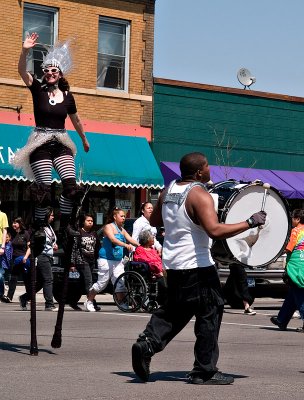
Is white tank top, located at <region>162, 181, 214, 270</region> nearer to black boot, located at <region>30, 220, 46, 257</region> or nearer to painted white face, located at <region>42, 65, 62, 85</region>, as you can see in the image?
black boot, located at <region>30, 220, 46, 257</region>

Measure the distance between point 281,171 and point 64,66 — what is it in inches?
909

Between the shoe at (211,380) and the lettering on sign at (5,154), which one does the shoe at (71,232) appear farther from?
the lettering on sign at (5,154)

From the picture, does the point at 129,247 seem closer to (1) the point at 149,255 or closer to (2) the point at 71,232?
(1) the point at 149,255

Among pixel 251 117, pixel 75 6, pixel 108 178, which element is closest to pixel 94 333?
pixel 108 178

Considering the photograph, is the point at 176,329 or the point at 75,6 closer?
the point at 176,329

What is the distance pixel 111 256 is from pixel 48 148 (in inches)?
354

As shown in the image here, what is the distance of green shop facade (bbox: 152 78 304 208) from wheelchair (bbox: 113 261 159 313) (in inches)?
431

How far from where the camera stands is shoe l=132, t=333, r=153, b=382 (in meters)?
8.77

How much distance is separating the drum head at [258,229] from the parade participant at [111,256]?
694cm

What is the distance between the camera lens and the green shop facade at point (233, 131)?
31172mm

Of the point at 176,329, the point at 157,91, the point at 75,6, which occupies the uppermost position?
the point at 75,6

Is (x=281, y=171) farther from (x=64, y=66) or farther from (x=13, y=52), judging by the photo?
(x=64, y=66)

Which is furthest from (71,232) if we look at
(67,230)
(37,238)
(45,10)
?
(45,10)

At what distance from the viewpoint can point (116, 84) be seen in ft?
101
